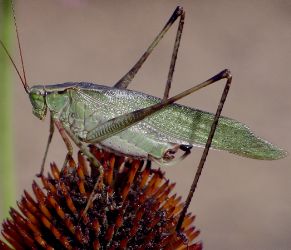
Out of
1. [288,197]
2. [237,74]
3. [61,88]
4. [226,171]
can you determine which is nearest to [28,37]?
[237,74]

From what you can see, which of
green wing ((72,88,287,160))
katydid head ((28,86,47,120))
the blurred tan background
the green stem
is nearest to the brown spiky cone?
green wing ((72,88,287,160))

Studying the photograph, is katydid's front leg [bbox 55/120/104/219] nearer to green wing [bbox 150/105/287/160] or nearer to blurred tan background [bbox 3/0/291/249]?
green wing [bbox 150/105/287/160]

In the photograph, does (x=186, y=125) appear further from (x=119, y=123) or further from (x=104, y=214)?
(x=104, y=214)

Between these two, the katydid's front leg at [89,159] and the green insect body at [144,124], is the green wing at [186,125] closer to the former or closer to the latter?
the green insect body at [144,124]

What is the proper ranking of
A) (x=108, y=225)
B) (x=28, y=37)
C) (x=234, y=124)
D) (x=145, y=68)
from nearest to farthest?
(x=108, y=225) → (x=234, y=124) → (x=145, y=68) → (x=28, y=37)

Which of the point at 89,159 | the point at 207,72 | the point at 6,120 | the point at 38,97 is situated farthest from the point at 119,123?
the point at 207,72

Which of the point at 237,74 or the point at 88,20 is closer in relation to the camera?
the point at 237,74

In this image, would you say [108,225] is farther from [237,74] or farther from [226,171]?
[237,74]
